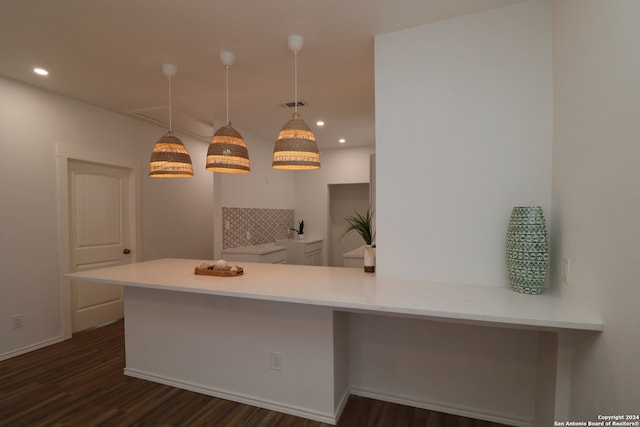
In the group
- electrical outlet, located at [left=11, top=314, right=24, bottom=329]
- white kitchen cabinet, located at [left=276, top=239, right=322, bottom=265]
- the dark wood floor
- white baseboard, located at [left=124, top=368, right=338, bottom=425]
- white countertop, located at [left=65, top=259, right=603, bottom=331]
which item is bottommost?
the dark wood floor

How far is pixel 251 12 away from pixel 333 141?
3.35 metres

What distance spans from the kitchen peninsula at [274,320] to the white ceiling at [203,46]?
5.50 feet

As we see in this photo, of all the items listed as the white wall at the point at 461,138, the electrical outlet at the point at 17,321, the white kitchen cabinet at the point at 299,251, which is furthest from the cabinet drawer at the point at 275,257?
the electrical outlet at the point at 17,321

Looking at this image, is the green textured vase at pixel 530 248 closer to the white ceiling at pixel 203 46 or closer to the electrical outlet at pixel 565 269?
the electrical outlet at pixel 565 269

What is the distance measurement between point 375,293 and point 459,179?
904 millimetres

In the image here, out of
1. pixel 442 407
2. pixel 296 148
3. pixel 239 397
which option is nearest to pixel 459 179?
pixel 296 148

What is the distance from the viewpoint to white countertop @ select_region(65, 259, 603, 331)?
1331mm

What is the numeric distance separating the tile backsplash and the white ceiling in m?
1.49

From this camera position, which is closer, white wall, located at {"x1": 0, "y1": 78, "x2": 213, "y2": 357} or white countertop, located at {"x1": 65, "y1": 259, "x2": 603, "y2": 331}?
white countertop, located at {"x1": 65, "y1": 259, "x2": 603, "y2": 331}

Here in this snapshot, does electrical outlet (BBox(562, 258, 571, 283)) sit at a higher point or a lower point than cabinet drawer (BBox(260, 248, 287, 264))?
higher

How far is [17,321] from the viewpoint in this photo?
2877 mm

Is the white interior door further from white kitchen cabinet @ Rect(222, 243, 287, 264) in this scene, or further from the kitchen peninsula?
the kitchen peninsula

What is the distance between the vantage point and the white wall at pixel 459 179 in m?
1.78

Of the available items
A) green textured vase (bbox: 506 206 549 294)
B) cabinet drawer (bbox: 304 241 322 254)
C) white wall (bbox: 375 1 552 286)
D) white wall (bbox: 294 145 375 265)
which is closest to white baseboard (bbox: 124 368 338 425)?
white wall (bbox: 375 1 552 286)
